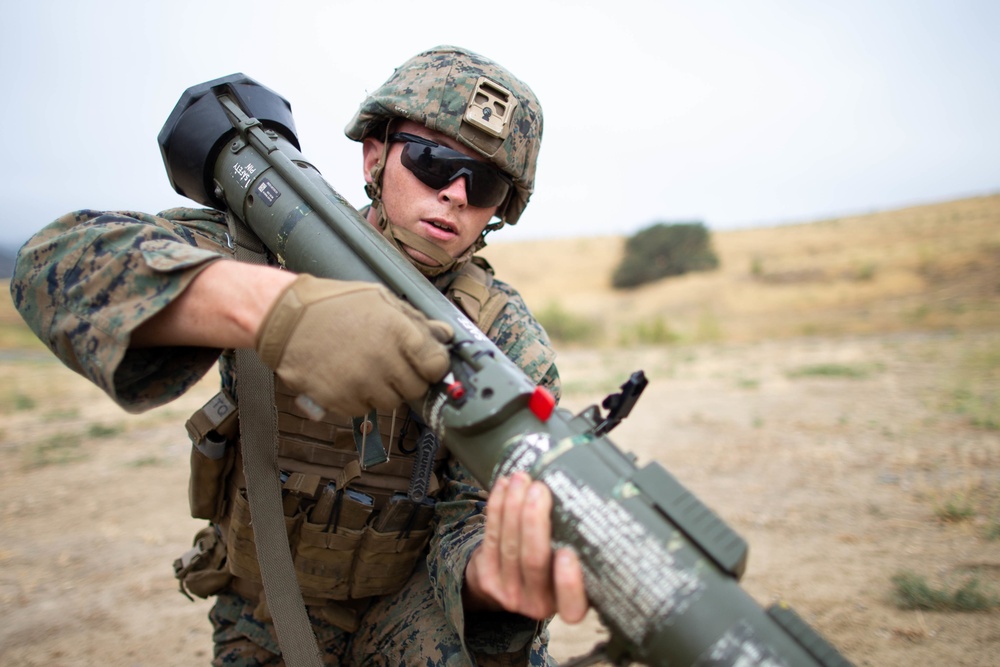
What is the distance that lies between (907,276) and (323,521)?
86.6ft

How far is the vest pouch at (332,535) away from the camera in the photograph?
2.37m

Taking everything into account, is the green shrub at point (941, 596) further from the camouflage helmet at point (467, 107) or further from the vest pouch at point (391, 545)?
the camouflage helmet at point (467, 107)

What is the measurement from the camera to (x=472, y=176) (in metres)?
2.45

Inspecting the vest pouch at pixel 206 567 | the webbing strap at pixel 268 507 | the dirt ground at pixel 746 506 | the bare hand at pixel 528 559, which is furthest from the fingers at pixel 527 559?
the dirt ground at pixel 746 506

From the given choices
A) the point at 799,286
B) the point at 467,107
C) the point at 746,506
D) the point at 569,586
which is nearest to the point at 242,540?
the point at 569,586

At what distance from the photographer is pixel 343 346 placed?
4.66 feet

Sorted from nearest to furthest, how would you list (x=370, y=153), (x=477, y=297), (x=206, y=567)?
(x=477, y=297) < (x=206, y=567) < (x=370, y=153)

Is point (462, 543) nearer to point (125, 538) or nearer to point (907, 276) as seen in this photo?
point (125, 538)

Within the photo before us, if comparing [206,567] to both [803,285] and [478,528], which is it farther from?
[803,285]

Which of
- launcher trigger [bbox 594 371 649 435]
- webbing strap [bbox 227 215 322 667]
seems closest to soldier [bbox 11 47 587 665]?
webbing strap [bbox 227 215 322 667]

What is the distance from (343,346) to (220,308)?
→ 1.14 ft

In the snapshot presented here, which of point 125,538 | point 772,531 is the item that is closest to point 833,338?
point 772,531

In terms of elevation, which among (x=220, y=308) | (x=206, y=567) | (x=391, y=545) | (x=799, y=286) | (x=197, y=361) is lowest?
(x=206, y=567)

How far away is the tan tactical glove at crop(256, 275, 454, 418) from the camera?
4.66 feet
